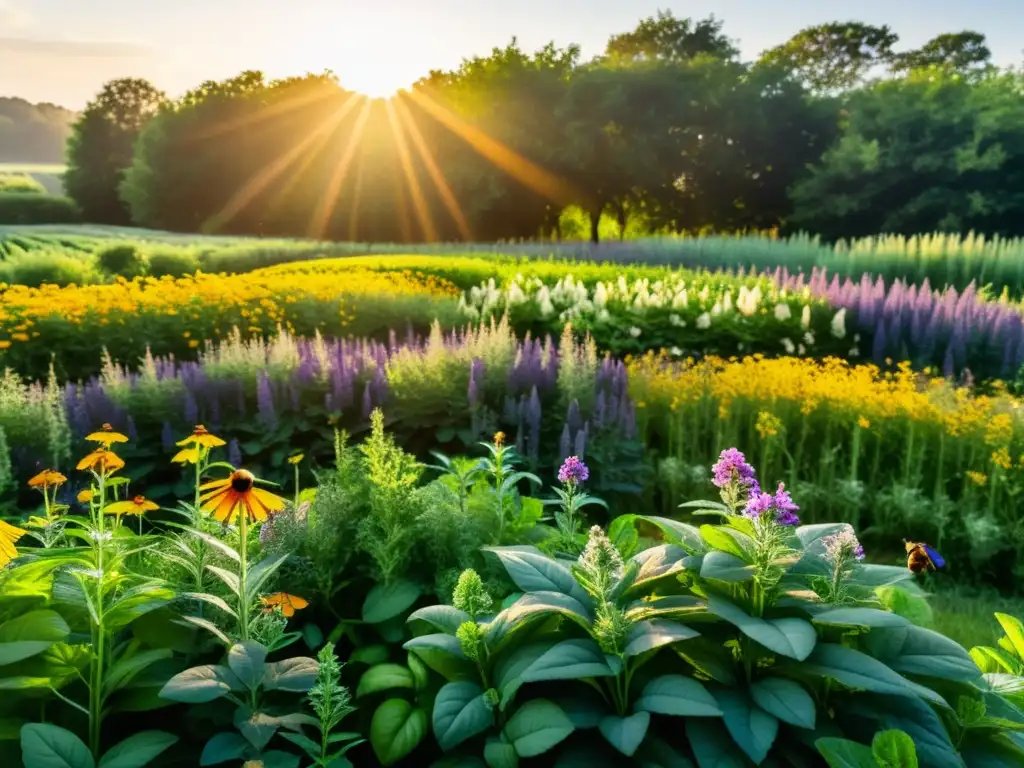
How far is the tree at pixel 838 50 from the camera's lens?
4619 centimetres

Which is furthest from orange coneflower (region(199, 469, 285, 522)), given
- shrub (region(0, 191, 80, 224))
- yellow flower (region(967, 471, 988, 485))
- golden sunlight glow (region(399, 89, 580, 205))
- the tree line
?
shrub (region(0, 191, 80, 224))

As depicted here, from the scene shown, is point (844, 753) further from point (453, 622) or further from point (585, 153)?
point (585, 153)

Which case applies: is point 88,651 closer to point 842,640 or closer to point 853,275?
point 842,640

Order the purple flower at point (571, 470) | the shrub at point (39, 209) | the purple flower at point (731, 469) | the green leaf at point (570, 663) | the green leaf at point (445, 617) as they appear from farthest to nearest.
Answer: the shrub at point (39, 209) < the purple flower at point (571, 470) < the green leaf at point (445, 617) < the purple flower at point (731, 469) < the green leaf at point (570, 663)

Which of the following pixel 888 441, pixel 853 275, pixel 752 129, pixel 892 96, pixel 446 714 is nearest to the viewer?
pixel 446 714

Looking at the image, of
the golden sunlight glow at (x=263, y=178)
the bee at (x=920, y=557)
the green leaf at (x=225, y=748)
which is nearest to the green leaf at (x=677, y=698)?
the green leaf at (x=225, y=748)

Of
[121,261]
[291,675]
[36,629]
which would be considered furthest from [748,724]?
[121,261]

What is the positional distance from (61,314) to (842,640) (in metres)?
8.49

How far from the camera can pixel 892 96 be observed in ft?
95.7

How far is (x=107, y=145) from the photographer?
1790 inches

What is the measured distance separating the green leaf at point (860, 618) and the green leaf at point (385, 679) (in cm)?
95

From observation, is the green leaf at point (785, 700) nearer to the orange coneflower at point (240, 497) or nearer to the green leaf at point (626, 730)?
the green leaf at point (626, 730)

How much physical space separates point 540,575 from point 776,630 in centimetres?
57

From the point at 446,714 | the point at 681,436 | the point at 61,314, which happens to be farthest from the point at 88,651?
the point at 61,314
